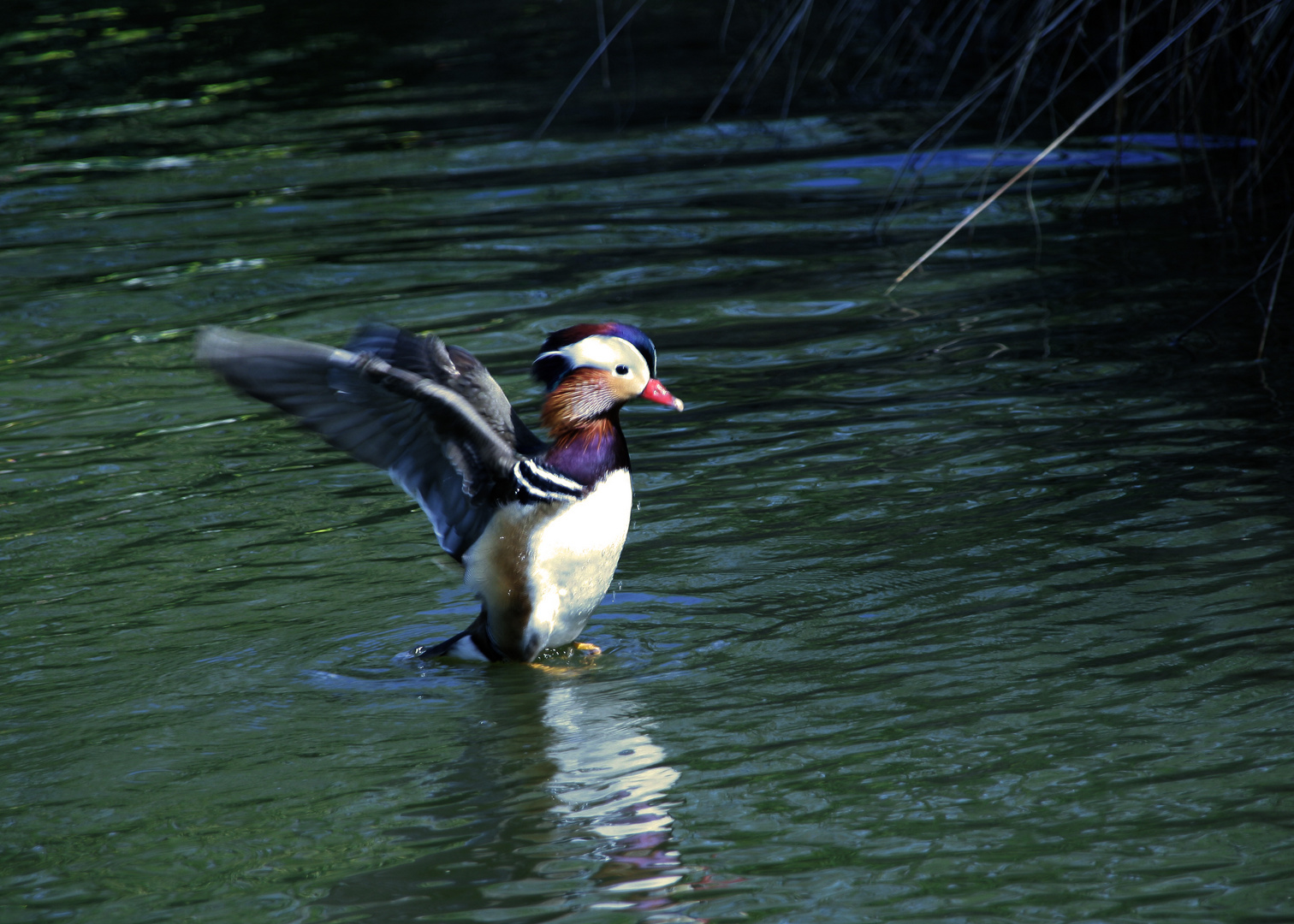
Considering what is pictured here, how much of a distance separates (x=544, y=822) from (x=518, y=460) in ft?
3.65

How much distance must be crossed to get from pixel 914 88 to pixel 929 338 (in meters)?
5.81

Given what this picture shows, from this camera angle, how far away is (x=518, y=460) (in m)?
4.10

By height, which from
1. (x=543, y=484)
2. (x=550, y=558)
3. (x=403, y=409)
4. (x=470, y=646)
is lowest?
(x=470, y=646)

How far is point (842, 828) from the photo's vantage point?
10.8 feet

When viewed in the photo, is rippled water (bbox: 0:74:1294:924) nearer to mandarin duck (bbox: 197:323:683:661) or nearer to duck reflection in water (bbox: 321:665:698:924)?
duck reflection in water (bbox: 321:665:698:924)

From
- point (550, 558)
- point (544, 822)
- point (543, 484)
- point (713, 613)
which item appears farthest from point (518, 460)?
point (544, 822)

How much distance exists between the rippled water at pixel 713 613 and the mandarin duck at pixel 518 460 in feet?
0.78

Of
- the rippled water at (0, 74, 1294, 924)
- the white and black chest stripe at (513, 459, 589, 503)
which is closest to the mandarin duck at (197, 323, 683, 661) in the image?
the white and black chest stripe at (513, 459, 589, 503)

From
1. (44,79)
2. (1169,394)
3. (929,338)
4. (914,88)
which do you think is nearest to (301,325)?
(929,338)

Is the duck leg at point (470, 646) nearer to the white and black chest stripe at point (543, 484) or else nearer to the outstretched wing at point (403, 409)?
the outstretched wing at point (403, 409)

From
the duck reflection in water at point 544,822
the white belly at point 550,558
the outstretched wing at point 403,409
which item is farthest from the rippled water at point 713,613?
the outstretched wing at point 403,409

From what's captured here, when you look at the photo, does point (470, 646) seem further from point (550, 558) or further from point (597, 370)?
point (597, 370)

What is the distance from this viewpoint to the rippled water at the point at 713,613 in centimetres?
319

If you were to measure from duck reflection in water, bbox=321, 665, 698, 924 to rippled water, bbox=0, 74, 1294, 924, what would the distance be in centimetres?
1
